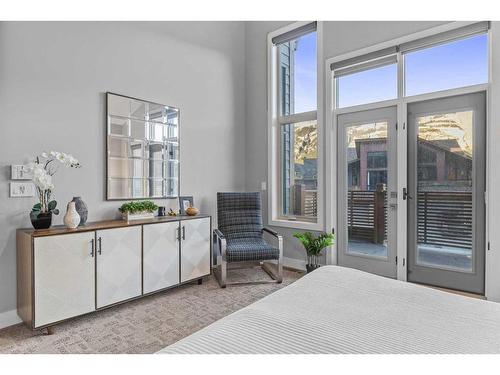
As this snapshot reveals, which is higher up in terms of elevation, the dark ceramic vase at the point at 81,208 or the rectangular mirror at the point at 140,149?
the rectangular mirror at the point at 140,149

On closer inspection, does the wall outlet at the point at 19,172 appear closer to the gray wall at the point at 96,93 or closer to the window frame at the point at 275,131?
the gray wall at the point at 96,93

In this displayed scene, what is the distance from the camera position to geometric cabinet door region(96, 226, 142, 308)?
251cm

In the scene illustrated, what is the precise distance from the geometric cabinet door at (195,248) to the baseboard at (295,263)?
1.20 meters

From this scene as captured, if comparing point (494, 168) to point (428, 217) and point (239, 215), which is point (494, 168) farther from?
point (239, 215)

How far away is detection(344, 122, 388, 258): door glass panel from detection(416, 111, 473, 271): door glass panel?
0.37 meters

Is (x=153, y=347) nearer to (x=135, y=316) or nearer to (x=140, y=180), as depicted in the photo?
(x=135, y=316)

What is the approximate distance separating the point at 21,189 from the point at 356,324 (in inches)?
106

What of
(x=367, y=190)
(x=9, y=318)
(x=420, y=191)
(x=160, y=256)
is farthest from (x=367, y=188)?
(x=9, y=318)

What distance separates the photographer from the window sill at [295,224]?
3847 millimetres

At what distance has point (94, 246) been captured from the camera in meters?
2.46

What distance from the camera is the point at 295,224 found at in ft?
13.2

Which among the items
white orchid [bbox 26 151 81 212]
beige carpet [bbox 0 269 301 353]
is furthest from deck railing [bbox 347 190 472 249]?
white orchid [bbox 26 151 81 212]

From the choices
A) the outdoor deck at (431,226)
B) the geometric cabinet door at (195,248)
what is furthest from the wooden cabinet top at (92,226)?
the outdoor deck at (431,226)
